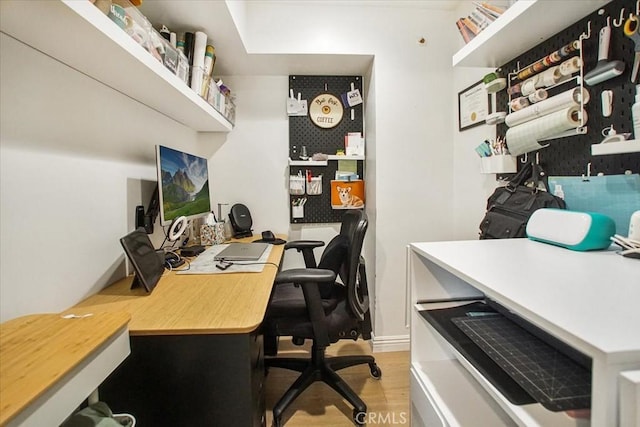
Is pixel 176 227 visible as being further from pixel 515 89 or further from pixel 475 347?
pixel 515 89

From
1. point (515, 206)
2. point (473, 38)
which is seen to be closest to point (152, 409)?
point (515, 206)

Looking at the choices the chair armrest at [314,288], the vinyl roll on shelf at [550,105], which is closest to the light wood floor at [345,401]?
the chair armrest at [314,288]

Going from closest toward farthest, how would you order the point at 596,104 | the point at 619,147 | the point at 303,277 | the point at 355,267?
the point at 619,147 < the point at 596,104 < the point at 303,277 < the point at 355,267

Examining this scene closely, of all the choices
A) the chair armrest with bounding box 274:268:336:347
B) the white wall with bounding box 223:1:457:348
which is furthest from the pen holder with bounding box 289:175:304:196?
the chair armrest with bounding box 274:268:336:347

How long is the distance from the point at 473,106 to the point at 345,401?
198cm

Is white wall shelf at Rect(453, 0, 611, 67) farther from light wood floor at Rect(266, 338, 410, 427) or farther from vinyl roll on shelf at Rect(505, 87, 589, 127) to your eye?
light wood floor at Rect(266, 338, 410, 427)

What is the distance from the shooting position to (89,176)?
3.76ft

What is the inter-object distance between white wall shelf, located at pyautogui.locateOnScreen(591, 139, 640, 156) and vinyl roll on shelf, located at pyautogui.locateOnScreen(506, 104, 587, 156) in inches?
10.2

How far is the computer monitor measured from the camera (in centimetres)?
136

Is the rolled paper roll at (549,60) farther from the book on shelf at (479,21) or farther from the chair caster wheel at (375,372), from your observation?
the chair caster wheel at (375,372)

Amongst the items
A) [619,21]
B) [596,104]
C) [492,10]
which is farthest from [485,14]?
[596,104]

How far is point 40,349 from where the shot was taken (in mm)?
611

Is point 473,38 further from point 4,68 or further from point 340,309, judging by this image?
point 4,68

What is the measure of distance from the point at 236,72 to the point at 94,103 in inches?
53.7
